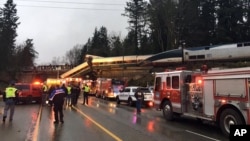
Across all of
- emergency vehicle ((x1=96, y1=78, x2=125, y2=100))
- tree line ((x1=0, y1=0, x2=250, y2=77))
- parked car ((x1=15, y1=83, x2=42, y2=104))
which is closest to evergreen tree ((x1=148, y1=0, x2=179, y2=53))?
tree line ((x1=0, y1=0, x2=250, y2=77))

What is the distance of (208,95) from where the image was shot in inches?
601

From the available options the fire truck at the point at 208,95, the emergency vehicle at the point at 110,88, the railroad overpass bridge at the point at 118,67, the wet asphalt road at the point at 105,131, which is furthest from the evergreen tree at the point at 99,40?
the wet asphalt road at the point at 105,131

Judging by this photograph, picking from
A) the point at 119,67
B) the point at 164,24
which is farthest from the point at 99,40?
the point at 119,67

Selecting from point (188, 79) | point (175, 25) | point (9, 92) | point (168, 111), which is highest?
point (175, 25)

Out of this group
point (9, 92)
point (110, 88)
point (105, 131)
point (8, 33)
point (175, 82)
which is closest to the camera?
point (105, 131)

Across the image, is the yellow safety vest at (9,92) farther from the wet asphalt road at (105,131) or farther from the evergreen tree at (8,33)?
the evergreen tree at (8,33)

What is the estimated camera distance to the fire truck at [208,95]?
1314 cm

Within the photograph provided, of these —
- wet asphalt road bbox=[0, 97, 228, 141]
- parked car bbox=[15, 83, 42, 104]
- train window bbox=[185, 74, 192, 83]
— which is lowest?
wet asphalt road bbox=[0, 97, 228, 141]

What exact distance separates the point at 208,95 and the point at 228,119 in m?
1.79

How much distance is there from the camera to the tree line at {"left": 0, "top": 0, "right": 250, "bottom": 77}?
260ft

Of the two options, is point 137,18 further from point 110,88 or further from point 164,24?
point 110,88

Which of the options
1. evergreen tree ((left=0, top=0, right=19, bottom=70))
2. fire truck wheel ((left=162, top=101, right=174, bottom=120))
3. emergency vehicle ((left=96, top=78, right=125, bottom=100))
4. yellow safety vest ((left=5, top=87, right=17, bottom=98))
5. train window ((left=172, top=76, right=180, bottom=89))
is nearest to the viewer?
yellow safety vest ((left=5, top=87, right=17, bottom=98))

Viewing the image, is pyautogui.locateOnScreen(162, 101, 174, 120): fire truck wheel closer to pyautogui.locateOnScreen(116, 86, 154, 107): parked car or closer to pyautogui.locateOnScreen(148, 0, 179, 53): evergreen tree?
pyautogui.locateOnScreen(116, 86, 154, 107): parked car

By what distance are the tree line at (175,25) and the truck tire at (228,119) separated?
59.3 metres
